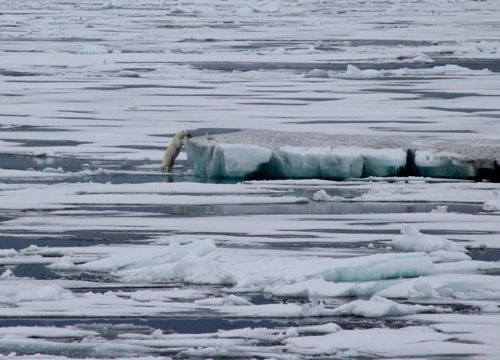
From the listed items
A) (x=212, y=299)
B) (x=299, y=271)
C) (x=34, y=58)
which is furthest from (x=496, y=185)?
(x=34, y=58)

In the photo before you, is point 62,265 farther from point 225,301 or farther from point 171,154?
point 171,154

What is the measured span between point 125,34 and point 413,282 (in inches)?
1097

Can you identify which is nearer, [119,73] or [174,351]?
[174,351]

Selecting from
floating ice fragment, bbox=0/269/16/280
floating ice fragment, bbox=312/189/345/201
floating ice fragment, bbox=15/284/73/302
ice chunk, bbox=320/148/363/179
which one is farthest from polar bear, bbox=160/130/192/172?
floating ice fragment, bbox=15/284/73/302

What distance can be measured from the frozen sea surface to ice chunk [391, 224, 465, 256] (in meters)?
0.01

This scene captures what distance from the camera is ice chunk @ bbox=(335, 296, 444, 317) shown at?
6.05 metres

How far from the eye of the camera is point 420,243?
751cm

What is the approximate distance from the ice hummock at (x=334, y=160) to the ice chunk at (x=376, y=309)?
13.7 ft

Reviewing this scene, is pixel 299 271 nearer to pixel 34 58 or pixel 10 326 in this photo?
pixel 10 326

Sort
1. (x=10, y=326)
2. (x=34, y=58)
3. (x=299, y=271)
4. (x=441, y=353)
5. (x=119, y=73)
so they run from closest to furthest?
(x=441, y=353) → (x=10, y=326) → (x=299, y=271) → (x=119, y=73) → (x=34, y=58)

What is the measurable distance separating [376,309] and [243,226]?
2386 mm

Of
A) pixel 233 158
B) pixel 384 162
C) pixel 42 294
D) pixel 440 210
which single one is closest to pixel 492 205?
pixel 440 210

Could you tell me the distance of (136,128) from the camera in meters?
→ 13.9

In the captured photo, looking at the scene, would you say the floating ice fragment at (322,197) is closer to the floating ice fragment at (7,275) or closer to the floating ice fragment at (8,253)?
the floating ice fragment at (8,253)
